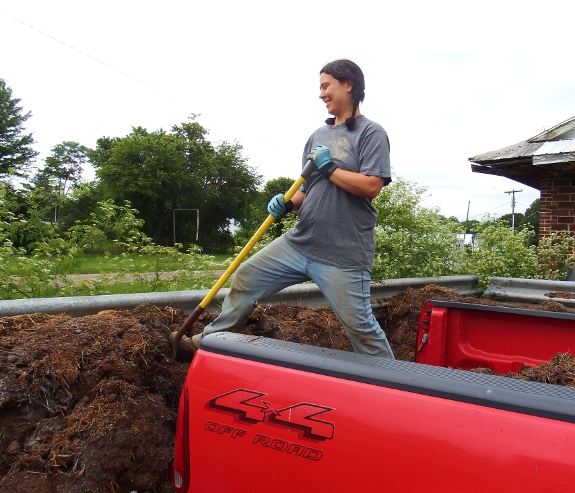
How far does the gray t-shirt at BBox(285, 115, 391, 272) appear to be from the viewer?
9.29 feet

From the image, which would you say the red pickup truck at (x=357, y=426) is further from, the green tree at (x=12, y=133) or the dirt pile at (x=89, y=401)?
the green tree at (x=12, y=133)

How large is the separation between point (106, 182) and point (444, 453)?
129ft

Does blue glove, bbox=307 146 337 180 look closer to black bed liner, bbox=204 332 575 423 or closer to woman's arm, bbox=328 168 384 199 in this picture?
woman's arm, bbox=328 168 384 199

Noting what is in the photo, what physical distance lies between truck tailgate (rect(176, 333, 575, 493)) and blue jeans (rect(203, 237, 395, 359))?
100 cm

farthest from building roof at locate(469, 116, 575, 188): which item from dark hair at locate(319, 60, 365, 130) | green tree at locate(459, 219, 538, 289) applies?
dark hair at locate(319, 60, 365, 130)

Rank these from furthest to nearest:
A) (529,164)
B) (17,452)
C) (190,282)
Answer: (529,164) → (190,282) → (17,452)

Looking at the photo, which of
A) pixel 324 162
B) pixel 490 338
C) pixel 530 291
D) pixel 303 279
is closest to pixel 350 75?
pixel 324 162

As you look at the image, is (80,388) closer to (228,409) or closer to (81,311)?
(81,311)

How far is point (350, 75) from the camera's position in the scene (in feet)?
9.82

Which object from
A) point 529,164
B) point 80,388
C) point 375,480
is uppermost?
point 529,164

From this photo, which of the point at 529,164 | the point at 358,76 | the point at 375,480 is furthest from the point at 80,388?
the point at 529,164

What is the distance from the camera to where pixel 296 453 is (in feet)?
5.09

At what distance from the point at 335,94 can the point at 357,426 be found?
205cm

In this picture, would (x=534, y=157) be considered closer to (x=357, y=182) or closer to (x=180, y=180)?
(x=357, y=182)
